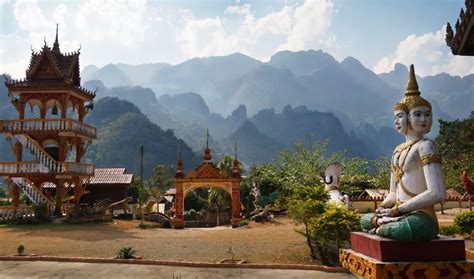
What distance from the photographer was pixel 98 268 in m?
10.9

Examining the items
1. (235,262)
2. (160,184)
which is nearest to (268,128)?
(160,184)

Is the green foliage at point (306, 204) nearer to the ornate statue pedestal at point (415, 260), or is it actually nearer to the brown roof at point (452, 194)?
the ornate statue pedestal at point (415, 260)

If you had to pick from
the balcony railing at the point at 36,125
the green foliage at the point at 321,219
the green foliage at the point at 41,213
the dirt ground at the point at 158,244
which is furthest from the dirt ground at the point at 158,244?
the balcony railing at the point at 36,125

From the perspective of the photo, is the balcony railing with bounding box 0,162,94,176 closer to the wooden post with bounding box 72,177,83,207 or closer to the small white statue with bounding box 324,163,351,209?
the wooden post with bounding box 72,177,83,207

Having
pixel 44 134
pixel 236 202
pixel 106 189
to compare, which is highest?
pixel 44 134

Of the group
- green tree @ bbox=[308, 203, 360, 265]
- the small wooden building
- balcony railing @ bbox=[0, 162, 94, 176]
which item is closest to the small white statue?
green tree @ bbox=[308, 203, 360, 265]

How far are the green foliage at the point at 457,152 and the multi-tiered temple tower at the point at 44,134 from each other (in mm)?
21965

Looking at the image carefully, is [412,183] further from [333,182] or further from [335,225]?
[333,182]

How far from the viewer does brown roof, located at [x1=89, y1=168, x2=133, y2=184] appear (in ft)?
115

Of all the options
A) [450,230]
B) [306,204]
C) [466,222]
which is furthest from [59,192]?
[466,222]

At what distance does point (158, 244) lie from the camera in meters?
16.4

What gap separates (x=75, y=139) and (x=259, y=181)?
1496 centimetres

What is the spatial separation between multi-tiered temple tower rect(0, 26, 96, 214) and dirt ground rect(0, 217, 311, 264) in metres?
5.12

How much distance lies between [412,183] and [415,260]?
111 cm
